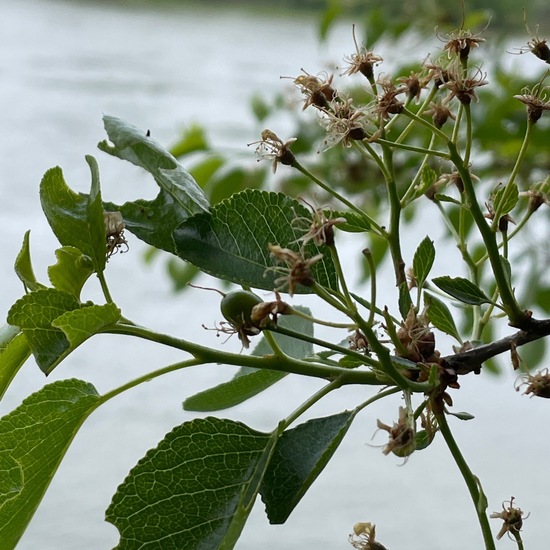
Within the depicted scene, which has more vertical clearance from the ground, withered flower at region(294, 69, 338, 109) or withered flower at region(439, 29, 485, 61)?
withered flower at region(439, 29, 485, 61)

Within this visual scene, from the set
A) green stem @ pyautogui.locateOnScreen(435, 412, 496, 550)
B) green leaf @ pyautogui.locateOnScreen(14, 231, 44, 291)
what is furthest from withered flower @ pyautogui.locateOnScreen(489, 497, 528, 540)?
green leaf @ pyautogui.locateOnScreen(14, 231, 44, 291)

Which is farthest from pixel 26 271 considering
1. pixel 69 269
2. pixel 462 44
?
pixel 462 44

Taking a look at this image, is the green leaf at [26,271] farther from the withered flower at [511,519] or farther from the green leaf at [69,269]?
the withered flower at [511,519]

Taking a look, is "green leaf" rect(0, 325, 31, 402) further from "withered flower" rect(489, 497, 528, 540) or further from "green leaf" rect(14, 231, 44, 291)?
"withered flower" rect(489, 497, 528, 540)

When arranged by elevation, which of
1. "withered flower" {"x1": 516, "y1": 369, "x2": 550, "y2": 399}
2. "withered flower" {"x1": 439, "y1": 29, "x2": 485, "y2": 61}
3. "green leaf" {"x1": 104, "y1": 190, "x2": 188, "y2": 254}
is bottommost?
"withered flower" {"x1": 516, "y1": 369, "x2": 550, "y2": 399}

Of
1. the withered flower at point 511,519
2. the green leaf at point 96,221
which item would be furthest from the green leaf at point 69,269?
the withered flower at point 511,519
